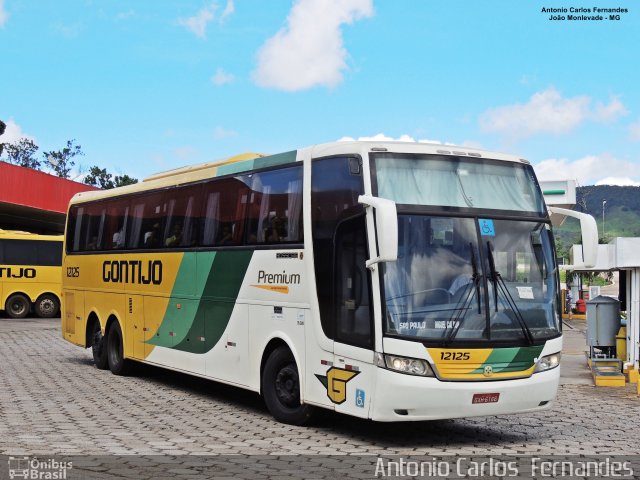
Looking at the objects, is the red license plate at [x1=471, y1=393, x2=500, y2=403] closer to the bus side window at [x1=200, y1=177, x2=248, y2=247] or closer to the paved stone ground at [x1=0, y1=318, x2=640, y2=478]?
the paved stone ground at [x1=0, y1=318, x2=640, y2=478]

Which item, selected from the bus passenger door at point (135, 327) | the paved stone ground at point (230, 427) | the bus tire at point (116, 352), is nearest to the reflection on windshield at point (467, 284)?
the paved stone ground at point (230, 427)

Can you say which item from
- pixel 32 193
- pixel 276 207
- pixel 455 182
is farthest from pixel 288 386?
pixel 32 193

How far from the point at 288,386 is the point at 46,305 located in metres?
26.8

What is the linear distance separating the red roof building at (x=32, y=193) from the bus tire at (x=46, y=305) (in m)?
5.49

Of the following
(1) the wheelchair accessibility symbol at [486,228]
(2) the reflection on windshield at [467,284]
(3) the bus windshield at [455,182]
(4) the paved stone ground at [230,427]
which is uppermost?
(3) the bus windshield at [455,182]

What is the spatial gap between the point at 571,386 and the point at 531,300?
712cm

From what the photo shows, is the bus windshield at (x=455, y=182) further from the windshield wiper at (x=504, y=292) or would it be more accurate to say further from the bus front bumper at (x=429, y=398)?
the bus front bumper at (x=429, y=398)

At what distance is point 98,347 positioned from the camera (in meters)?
17.7

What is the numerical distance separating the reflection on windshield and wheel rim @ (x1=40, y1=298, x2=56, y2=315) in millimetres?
28591

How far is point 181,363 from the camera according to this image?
14.1 metres

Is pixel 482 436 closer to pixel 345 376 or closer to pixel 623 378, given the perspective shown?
pixel 345 376

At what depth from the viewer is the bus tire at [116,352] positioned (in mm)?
16641

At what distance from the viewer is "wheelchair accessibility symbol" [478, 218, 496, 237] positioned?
32.4 ft

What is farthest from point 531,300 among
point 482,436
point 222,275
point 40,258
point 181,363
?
point 40,258
